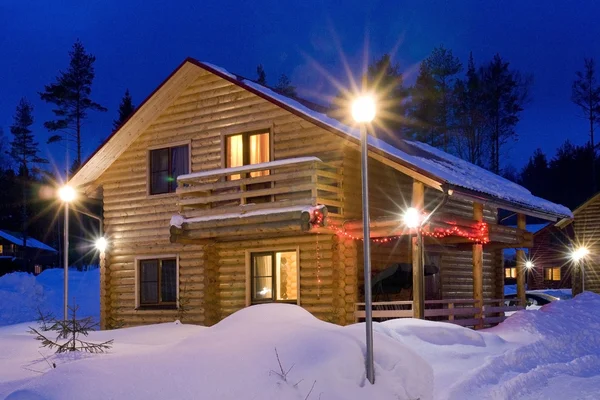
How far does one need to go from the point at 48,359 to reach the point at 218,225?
295 inches

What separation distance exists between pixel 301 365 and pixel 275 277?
1004cm

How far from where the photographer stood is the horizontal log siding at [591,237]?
36.4 metres

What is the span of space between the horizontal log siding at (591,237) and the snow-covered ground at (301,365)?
22237 mm

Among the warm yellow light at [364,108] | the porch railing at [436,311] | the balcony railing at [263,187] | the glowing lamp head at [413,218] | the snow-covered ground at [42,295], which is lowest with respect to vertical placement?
the snow-covered ground at [42,295]

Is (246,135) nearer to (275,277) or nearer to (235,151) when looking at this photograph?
(235,151)

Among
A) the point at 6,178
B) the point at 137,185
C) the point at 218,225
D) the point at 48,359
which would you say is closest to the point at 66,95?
the point at 6,178

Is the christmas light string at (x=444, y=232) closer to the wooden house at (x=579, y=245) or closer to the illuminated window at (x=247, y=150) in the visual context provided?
the illuminated window at (x=247, y=150)

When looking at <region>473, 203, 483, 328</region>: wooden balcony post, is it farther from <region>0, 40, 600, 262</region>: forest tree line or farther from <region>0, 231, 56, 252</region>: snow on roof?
<region>0, 231, 56, 252</region>: snow on roof

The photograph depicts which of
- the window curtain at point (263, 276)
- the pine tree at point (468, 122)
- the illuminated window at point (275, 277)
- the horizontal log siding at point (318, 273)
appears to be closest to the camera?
the horizontal log siding at point (318, 273)

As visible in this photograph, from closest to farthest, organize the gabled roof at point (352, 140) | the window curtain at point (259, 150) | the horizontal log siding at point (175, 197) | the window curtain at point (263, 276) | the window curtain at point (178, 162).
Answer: the gabled roof at point (352, 140)
the horizontal log siding at point (175, 197)
the window curtain at point (263, 276)
the window curtain at point (259, 150)
the window curtain at point (178, 162)

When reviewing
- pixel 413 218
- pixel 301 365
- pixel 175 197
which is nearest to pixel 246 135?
pixel 175 197

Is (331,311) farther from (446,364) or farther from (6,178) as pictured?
(6,178)

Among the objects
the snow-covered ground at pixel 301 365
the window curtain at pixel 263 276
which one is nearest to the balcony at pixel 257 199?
the window curtain at pixel 263 276

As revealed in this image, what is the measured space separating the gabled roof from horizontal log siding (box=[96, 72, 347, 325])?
1.10ft
